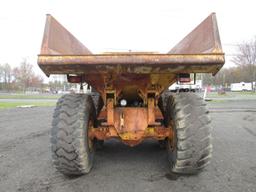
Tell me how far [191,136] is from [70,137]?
1602 mm

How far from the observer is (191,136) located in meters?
3.55

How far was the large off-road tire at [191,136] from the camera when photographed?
3.56 metres

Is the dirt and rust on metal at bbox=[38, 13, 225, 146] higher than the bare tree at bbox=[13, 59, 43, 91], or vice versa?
the bare tree at bbox=[13, 59, 43, 91]

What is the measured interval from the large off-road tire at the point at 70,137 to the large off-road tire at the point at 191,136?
1.27m

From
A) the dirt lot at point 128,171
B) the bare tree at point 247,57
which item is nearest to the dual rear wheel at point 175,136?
the dirt lot at point 128,171

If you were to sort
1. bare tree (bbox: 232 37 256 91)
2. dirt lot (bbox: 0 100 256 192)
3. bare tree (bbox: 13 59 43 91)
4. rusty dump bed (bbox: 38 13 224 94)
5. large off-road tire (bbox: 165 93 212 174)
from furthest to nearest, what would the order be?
bare tree (bbox: 13 59 43 91) → bare tree (bbox: 232 37 256 91) → large off-road tire (bbox: 165 93 212 174) → dirt lot (bbox: 0 100 256 192) → rusty dump bed (bbox: 38 13 224 94)

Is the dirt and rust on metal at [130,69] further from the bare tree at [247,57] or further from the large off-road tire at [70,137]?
the bare tree at [247,57]

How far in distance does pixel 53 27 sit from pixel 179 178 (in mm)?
2669

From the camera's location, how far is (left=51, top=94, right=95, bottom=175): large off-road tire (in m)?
3.62

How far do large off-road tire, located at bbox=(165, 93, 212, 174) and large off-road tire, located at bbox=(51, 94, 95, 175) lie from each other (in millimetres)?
1267

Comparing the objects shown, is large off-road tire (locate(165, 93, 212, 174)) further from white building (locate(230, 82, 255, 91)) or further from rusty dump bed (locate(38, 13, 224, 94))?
white building (locate(230, 82, 255, 91))

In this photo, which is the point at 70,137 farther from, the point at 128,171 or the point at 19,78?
the point at 19,78

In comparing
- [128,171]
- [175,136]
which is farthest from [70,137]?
[175,136]

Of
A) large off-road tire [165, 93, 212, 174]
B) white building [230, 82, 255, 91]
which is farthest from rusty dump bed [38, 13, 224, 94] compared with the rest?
white building [230, 82, 255, 91]
